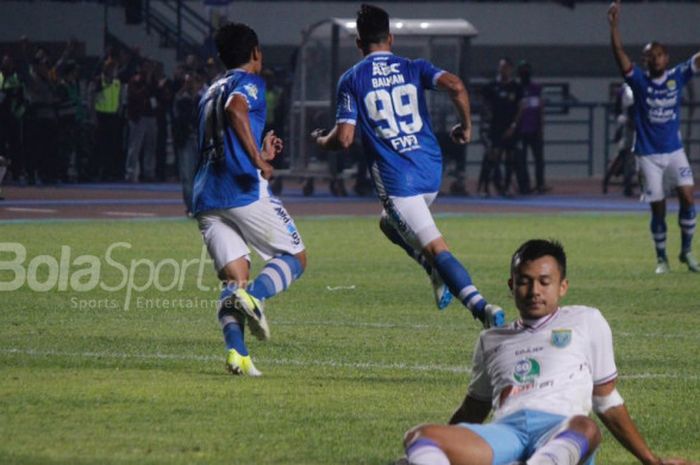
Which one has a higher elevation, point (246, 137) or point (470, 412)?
point (246, 137)

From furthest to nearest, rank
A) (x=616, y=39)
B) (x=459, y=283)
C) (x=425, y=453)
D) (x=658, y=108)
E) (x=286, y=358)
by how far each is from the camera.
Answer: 1. (x=658, y=108)
2. (x=616, y=39)
3. (x=286, y=358)
4. (x=459, y=283)
5. (x=425, y=453)

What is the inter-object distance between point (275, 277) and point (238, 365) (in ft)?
1.97

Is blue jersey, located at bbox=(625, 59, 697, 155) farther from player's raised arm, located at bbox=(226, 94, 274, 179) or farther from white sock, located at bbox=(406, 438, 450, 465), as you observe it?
white sock, located at bbox=(406, 438, 450, 465)

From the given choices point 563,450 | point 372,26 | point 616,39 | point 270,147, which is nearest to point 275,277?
point 270,147

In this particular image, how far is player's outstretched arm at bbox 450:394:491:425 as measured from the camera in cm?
764

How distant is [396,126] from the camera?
12023mm

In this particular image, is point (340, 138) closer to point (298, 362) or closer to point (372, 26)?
point (372, 26)

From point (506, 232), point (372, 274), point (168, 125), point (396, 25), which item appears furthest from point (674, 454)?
point (168, 125)

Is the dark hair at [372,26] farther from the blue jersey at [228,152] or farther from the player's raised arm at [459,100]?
the blue jersey at [228,152]

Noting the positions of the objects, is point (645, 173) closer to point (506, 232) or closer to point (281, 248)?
point (506, 232)

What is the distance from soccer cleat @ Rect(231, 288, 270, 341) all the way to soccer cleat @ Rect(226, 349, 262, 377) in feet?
0.85

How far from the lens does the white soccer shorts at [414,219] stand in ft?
39.2

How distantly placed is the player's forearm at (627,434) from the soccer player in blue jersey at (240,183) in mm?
3945

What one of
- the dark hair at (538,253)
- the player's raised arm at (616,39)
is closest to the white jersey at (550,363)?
the dark hair at (538,253)
